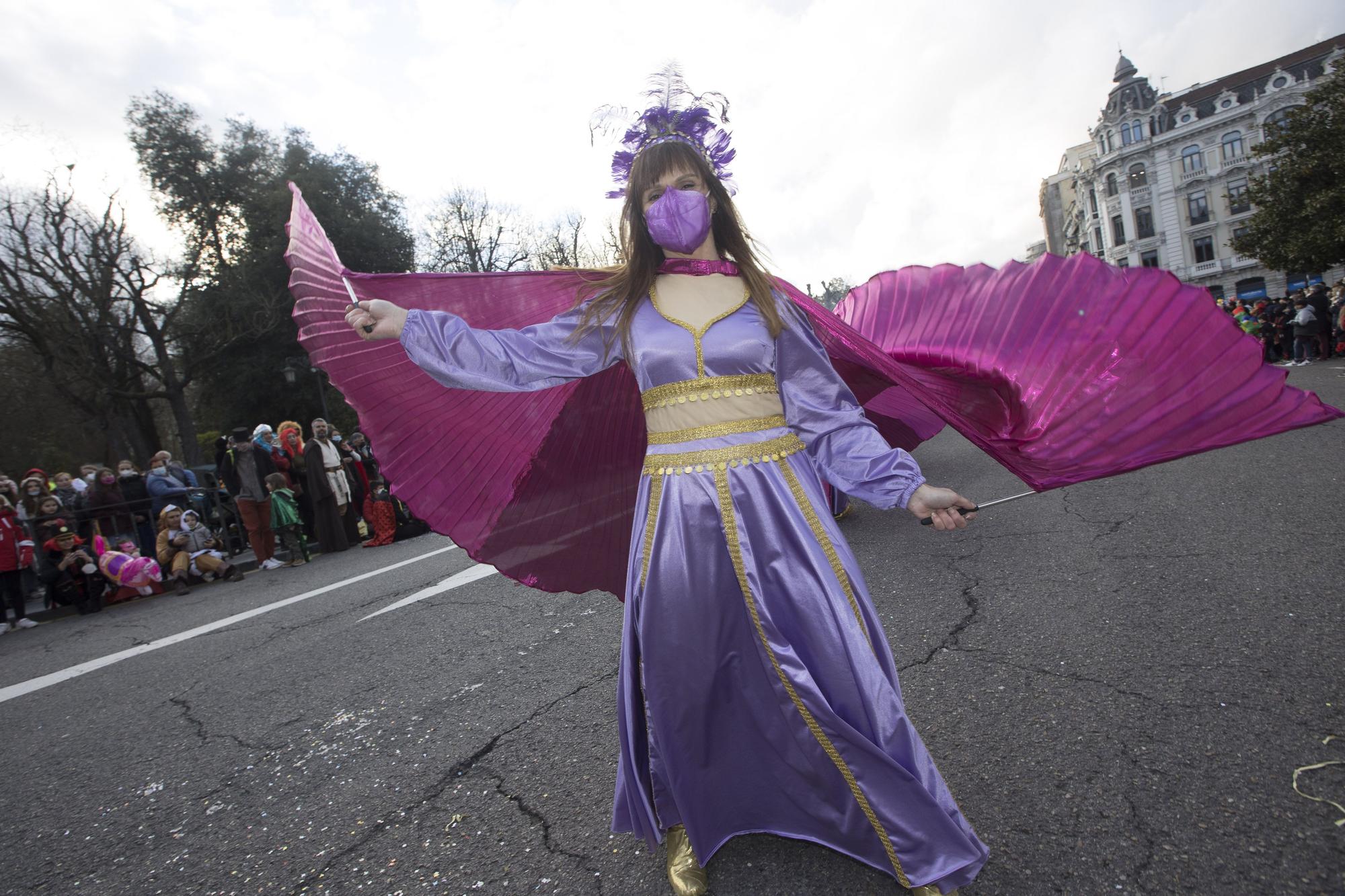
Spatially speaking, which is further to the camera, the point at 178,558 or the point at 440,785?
the point at 178,558

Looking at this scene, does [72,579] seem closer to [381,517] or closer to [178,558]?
[178,558]

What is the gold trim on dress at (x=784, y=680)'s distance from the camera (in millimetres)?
1775

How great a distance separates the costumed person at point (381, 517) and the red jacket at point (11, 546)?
136 inches

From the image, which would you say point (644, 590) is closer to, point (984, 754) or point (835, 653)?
point (835, 653)

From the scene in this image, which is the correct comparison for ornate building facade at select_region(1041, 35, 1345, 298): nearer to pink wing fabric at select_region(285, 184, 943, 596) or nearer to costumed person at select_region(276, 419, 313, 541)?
costumed person at select_region(276, 419, 313, 541)

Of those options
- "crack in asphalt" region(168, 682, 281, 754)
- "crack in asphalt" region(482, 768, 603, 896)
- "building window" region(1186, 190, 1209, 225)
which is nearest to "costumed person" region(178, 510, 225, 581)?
"crack in asphalt" region(168, 682, 281, 754)

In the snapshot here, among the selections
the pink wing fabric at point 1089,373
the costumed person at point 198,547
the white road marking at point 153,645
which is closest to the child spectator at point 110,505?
the costumed person at point 198,547

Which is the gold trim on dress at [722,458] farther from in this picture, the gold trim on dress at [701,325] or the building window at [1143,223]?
the building window at [1143,223]

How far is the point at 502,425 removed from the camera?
258cm

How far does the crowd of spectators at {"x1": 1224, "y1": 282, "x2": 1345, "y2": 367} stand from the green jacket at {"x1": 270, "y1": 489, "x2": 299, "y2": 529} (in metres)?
17.0

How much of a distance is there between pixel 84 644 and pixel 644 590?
257 inches

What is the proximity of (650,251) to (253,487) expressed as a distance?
28.8ft

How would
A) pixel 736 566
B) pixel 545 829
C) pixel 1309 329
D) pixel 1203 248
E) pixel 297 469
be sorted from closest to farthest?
pixel 736 566 → pixel 545 829 → pixel 297 469 → pixel 1309 329 → pixel 1203 248

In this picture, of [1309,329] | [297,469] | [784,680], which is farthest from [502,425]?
[1309,329]
